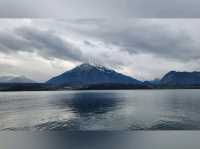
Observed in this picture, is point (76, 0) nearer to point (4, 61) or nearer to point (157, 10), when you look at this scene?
point (157, 10)

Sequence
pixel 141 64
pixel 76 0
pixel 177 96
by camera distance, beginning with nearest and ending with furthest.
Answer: pixel 76 0 < pixel 141 64 < pixel 177 96

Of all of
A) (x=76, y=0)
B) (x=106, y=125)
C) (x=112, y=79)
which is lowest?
(x=106, y=125)

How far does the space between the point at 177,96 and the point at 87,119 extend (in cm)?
718

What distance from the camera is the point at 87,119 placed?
827 centimetres

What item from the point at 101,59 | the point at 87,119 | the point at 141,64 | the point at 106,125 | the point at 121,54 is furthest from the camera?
the point at 101,59

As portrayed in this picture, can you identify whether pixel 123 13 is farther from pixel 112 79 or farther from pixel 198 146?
pixel 112 79

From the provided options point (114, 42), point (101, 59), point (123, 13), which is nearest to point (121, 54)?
point (114, 42)

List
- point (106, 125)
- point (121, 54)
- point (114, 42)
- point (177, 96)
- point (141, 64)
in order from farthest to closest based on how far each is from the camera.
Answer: point (177, 96)
point (114, 42)
point (121, 54)
point (141, 64)
point (106, 125)

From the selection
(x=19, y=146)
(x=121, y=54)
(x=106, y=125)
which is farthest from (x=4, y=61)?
(x=19, y=146)

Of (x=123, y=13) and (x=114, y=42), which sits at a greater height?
(x=114, y=42)

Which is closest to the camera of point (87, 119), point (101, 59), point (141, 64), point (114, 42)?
point (141, 64)

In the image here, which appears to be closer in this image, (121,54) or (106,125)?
(106,125)

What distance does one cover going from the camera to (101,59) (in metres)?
10.7

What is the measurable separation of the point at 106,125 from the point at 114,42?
10.6ft
